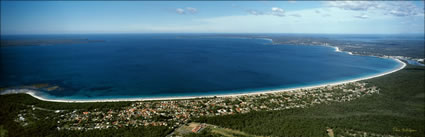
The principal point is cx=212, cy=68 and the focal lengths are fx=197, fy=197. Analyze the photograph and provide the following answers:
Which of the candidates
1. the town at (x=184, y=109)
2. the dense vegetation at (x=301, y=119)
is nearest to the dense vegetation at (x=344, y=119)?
the dense vegetation at (x=301, y=119)

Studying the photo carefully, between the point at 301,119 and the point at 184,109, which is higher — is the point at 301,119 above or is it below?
below

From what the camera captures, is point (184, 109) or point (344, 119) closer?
point (344, 119)

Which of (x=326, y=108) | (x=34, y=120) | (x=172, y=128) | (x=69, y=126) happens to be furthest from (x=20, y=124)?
(x=326, y=108)

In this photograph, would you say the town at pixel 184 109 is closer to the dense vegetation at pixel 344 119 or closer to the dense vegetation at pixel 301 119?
the dense vegetation at pixel 301 119

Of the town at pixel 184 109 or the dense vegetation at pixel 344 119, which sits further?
the town at pixel 184 109

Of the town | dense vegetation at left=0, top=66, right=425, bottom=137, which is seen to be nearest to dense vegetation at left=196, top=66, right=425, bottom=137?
dense vegetation at left=0, top=66, right=425, bottom=137

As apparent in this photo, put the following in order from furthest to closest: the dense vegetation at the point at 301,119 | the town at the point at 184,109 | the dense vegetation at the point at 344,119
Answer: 1. the town at the point at 184,109
2. the dense vegetation at the point at 344,119
3. the dense vegetation at the point at 301,119

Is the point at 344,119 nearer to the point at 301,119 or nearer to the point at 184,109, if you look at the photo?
the point at 301,119

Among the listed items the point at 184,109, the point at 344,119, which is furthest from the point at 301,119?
the point at 184,109

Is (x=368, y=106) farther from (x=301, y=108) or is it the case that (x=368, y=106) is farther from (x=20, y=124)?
(x=20, y=124)
